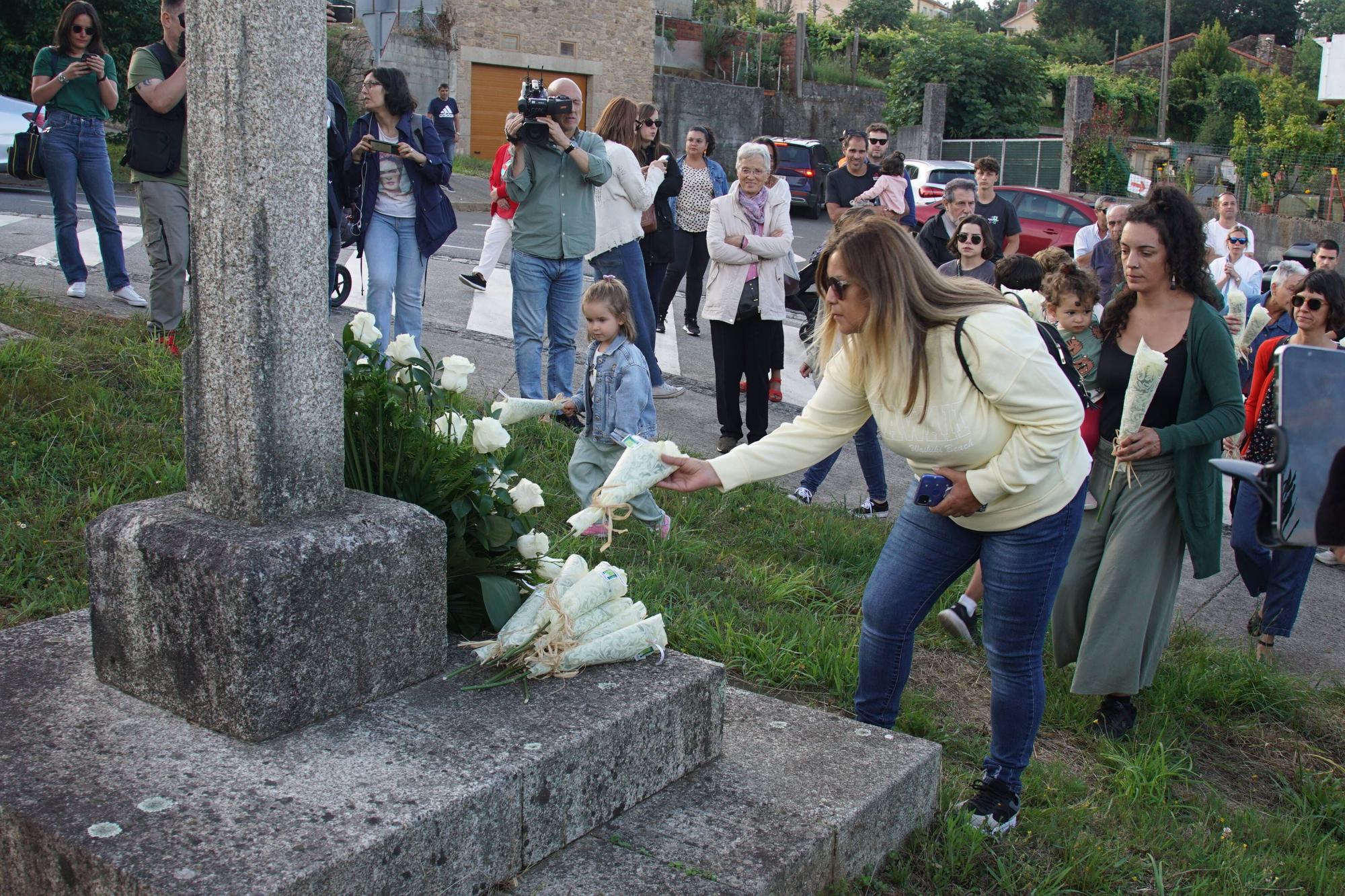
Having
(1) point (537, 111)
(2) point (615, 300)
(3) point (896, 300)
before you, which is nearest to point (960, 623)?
Answer: (2) point (615, 300)

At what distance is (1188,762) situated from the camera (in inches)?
164

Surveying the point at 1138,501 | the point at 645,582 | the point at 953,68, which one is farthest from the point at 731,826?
the point at 953,68

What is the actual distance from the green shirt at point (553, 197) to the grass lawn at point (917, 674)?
4.36ft

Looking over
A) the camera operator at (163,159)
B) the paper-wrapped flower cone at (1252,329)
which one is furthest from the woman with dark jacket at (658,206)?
the paper-wrapped flower cone at (1252,329)

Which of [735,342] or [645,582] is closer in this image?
[645,582]

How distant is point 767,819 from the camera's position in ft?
9.38

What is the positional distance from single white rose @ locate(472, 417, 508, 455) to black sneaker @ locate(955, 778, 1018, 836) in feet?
5.34

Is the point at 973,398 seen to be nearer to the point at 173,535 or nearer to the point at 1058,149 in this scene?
the point at 173,535

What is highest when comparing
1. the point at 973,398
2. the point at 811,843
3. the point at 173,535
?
the point at 973,398

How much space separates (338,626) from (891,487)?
5.02 m

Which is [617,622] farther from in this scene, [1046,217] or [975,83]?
[975,83]

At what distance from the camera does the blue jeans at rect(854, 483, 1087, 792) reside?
328 cm

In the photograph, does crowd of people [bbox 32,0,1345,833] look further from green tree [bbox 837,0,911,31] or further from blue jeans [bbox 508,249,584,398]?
green tree [bbox 837,0,911,31]

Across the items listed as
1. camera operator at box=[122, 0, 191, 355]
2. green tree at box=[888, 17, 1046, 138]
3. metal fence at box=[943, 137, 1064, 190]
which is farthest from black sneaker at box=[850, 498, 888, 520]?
green tree at box=[888, 17, 1046, 138]
